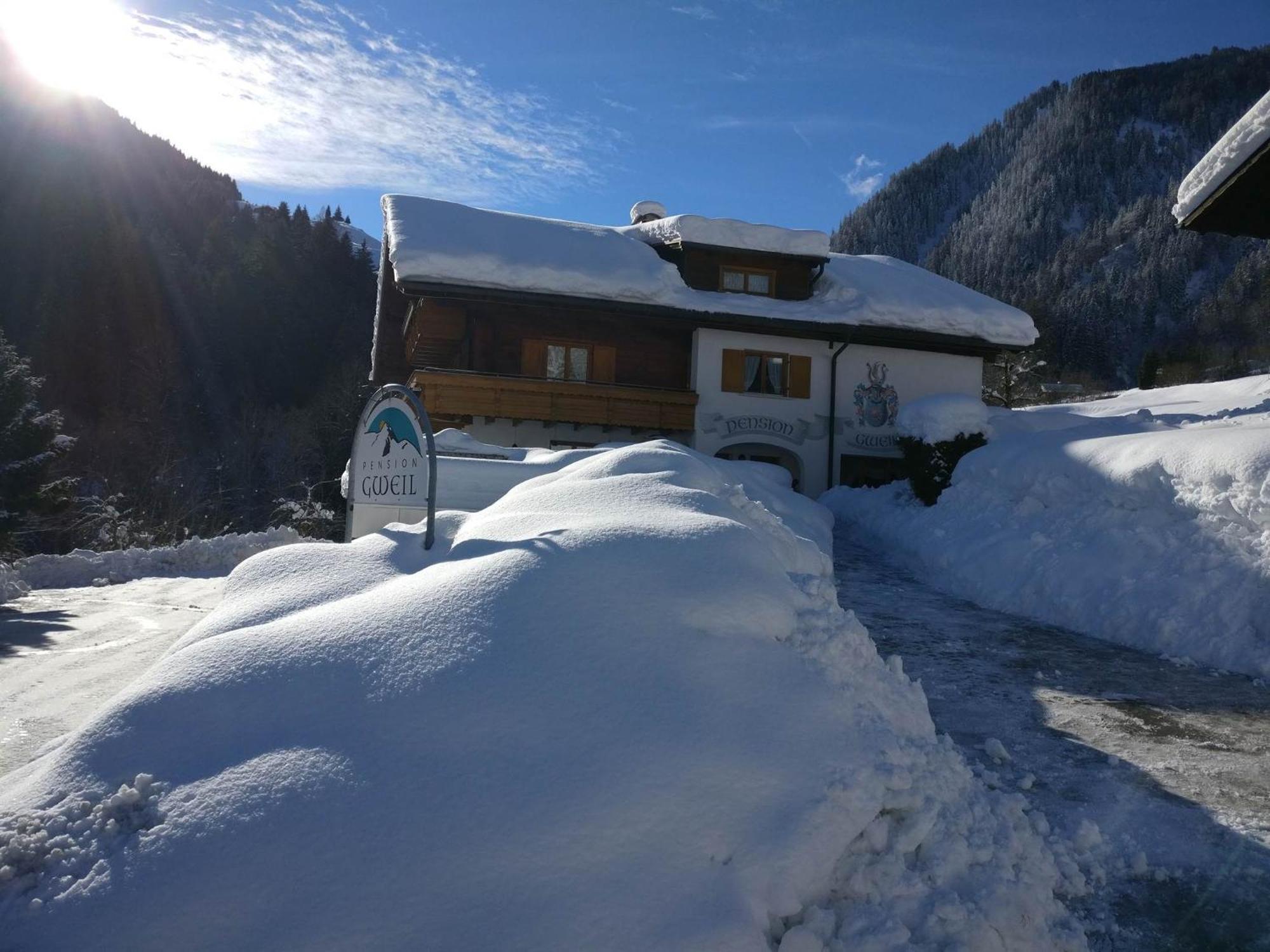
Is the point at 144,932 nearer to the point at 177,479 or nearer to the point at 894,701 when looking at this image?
the point at 894,701

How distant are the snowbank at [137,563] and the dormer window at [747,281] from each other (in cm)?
1132

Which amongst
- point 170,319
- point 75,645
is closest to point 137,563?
point 75,645

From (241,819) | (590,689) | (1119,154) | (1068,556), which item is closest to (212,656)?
(241,819)

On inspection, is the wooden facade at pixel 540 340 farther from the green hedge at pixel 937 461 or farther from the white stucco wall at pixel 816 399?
the green hedge at pixel 937 461

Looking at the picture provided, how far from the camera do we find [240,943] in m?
2.17

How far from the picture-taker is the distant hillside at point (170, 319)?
3700cm

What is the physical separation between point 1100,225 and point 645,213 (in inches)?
3664

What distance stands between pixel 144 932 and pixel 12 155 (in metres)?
61.0

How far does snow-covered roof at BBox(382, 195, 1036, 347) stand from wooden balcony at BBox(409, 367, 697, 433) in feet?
5.99

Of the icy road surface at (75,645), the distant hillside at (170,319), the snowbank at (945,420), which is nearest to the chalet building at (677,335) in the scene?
the snowbank at (945,420)

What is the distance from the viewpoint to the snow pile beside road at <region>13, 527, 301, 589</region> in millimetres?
10906

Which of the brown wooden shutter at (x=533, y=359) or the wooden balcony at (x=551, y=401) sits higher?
the brown wooden shutter at (x=533, y=359)

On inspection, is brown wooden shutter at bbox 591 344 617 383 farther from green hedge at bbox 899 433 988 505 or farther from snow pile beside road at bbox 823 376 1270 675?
snow pile beside road at bbox 823 376 1270 675

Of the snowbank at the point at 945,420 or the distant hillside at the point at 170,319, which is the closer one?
the snowbank at the point at 945,420
